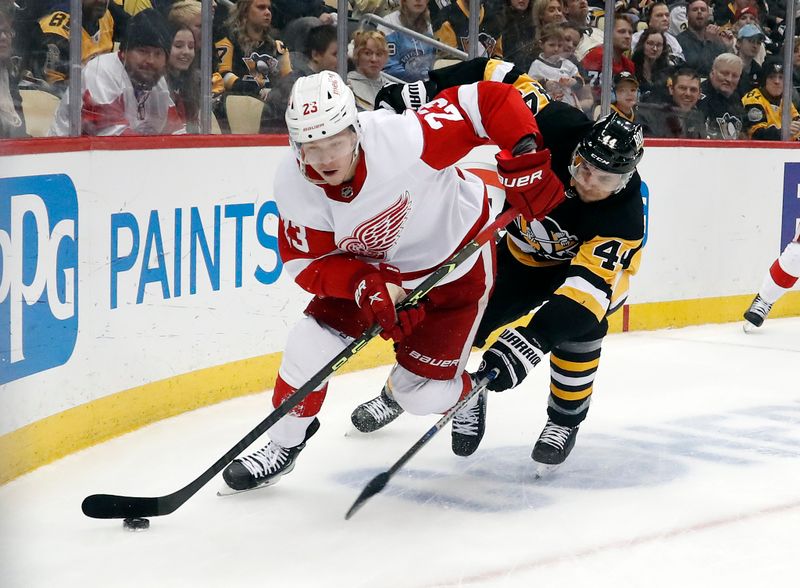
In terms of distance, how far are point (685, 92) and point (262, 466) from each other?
3809 millimetres

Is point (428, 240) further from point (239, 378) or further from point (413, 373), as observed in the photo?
point (239, 378)

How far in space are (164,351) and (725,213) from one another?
3.35 meters

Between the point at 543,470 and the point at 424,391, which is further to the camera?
the point at 543,470

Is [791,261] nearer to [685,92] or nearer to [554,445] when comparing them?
[685,92]

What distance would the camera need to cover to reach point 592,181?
2.90 metres

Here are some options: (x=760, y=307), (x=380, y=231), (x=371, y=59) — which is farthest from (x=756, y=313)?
(x=380, y=231)

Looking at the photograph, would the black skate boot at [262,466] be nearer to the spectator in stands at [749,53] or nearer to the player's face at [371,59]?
the player's face at [371,59]

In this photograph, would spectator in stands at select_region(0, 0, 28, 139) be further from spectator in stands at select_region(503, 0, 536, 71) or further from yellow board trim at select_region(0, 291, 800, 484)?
spectator in stands at select_region(503, 0, 536, 71)

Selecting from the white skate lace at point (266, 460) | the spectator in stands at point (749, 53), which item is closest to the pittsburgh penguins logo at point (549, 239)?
the white skate lace at point (266, 460)

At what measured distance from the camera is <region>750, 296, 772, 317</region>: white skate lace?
5569mm

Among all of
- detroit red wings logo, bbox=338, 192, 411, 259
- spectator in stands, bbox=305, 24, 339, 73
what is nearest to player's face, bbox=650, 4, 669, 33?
spectator in stands, bbox=305, 24, 339, 73

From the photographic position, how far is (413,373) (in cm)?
299

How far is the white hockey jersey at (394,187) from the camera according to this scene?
261cm

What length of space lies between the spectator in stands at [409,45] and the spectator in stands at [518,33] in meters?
0.48
